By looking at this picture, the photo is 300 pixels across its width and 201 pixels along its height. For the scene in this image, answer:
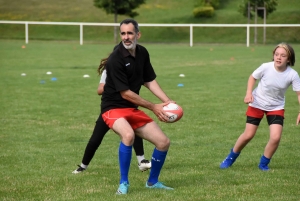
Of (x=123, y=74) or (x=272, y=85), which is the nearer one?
(x=123, y=74)

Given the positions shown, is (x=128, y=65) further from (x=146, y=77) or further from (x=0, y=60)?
(x=0, y=60)

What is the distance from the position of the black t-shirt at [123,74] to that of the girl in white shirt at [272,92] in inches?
59.1

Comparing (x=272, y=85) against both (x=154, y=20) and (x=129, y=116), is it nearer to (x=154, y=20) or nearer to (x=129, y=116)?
(x=129, y=116)

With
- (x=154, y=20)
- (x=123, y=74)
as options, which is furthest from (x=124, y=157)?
(x=154, y=20)

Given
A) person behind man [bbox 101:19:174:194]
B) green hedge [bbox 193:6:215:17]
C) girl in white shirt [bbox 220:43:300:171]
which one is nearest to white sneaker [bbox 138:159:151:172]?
person behind man [bbox 101:19:174:194]

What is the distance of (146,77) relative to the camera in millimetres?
6898

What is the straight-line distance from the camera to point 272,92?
776 cm

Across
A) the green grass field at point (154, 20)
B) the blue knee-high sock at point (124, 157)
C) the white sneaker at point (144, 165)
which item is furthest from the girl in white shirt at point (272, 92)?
the green grass field at point (154, 20)

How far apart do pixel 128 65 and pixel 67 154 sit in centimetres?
296

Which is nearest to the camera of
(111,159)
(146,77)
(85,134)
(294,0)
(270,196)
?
(270,196)

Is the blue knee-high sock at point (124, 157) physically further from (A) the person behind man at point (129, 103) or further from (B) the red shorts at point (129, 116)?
(B) the red shorts at point (129, 116)

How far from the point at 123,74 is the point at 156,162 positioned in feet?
3.30

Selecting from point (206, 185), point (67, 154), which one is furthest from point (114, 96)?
point (67, 154)

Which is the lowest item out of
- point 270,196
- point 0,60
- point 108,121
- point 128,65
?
point 0,60
